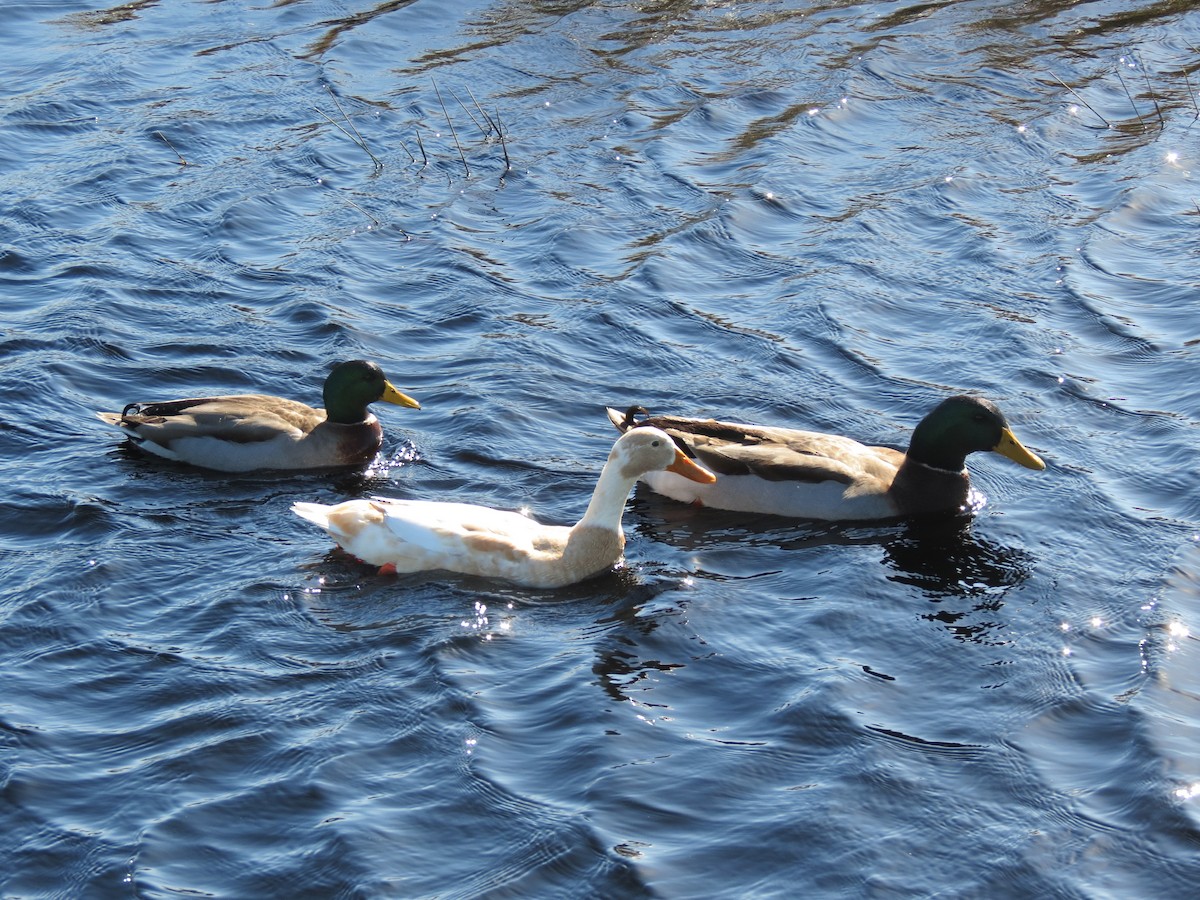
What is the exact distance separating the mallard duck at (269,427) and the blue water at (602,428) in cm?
20

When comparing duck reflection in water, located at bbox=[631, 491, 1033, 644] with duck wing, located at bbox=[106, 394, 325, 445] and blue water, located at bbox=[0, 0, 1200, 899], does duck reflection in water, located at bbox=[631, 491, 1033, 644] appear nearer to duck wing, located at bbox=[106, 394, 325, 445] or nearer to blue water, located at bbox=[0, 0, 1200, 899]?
blue water, located at bbox=[0, 0, 1200, 899]

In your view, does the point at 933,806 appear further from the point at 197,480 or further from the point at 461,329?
the point at 461,329

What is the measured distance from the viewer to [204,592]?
356 inches

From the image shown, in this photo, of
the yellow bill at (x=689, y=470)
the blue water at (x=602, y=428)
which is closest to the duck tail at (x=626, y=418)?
the blue water at (x=602, y=428)

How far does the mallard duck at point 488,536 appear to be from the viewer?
30.8 ft

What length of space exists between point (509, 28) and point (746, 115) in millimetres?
3980

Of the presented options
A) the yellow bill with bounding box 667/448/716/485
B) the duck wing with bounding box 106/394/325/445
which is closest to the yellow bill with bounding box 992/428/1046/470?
the yellow bill with bounding box 667/448/716/485

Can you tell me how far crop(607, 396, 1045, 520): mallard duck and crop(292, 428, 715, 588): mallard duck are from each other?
102 cm

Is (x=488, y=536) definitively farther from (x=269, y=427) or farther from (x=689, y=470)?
(x=269, y=427)

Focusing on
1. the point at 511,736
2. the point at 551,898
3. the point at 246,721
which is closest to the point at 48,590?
the point at 246,721

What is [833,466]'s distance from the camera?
35.1 ft

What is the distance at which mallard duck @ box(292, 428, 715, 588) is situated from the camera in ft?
30.8

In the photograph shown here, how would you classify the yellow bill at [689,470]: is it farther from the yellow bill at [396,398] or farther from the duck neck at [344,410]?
the duck neck at [344,410]

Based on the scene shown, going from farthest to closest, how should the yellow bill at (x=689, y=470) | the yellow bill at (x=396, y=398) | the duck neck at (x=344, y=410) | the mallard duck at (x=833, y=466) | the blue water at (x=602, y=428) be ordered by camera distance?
1. the yellow bill at (x=396, y=398)
2. the duck neck at (x=344, y=410)
3. the mallard duck at (x=833, y=466)
4. the yellow bill at (x=689, y=470)
5. the blue water at (x=602, y=428)
